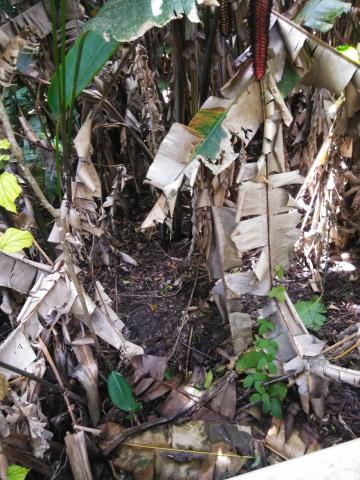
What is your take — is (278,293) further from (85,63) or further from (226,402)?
(85,63)

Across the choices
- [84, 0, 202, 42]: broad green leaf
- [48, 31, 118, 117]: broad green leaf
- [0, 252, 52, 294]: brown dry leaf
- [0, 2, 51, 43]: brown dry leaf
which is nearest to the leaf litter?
[0, 252, 52, 294]: brown dry leaf

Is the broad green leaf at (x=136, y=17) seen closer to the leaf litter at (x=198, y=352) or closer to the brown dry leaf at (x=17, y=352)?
the leaf litter at (x=198, y=352)

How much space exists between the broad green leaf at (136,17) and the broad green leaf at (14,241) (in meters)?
0.47

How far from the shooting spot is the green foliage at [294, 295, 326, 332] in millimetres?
1520

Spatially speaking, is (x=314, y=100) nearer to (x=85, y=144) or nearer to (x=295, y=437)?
(x=85, y=144)

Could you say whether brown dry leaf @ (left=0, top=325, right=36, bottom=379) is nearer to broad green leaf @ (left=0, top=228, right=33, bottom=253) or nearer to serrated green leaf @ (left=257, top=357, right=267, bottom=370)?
broad green leaf @ (left=0, top=228, right=33, bottom=253)

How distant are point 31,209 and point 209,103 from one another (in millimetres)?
668

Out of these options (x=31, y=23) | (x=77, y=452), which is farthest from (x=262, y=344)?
(x=31, y=23)

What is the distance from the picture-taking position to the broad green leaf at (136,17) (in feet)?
3.01

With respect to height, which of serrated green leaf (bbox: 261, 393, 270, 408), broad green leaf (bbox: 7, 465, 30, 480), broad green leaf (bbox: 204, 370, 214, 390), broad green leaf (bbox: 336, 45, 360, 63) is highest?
broad green leaf (bbox: 336, 45, 360, 63)

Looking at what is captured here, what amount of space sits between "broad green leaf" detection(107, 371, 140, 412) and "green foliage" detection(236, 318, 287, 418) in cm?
34

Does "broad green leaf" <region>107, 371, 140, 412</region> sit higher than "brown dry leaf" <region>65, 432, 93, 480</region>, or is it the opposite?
"broad green leaf" <region>107, 371, 140, 412</region>

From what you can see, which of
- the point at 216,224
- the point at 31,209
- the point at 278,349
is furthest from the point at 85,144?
the point at 278,349

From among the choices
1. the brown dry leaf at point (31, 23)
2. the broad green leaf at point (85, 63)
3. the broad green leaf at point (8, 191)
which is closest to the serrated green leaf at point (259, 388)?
the broad green leaf at point (8, 191)
